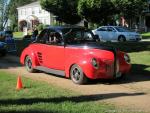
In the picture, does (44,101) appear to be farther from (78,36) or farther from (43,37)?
(43,37)

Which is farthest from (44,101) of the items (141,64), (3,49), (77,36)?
(3,49)

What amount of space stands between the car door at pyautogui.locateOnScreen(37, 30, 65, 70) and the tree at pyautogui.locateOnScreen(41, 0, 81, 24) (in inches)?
1830

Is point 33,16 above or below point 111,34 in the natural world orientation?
above

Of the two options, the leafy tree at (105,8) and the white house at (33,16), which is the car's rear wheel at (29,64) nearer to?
the leafy tree at (105,8)

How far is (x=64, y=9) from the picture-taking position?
61.9 meters

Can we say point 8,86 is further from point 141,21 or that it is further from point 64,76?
point 141,21

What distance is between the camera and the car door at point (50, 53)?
43.8ft

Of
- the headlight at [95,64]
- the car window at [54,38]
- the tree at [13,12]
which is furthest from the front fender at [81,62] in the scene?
the tree at [13,12]

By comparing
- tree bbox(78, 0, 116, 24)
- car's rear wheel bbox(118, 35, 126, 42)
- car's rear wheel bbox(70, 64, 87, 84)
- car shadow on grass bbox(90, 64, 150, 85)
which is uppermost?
tree bbox(78, 0, 116, 24)

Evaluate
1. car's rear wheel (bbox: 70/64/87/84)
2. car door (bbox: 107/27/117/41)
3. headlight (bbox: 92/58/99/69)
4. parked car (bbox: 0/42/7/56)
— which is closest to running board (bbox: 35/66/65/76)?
car's rear wheel (bbox: 70/64/87/84)

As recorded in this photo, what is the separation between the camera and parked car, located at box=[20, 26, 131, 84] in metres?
12.1

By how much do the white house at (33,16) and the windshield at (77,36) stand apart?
7670 cm

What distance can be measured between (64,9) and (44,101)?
173ft

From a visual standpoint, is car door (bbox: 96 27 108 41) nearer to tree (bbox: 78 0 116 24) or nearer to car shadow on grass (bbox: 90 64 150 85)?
tree (bbox: 78 0 116 24)
